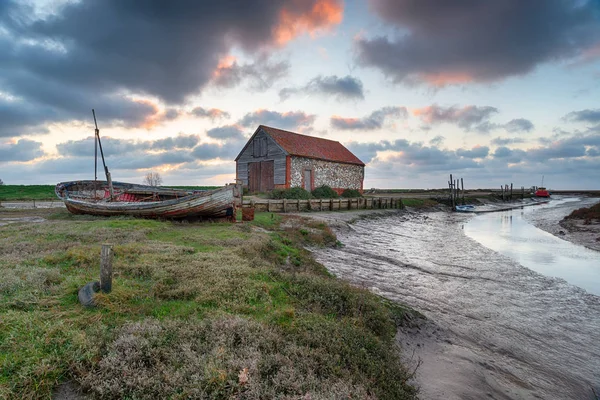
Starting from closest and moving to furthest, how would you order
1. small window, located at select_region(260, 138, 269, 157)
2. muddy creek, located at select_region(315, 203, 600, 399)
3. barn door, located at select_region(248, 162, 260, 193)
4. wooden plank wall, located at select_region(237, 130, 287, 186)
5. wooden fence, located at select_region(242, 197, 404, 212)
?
muddy creek, located at select_region(315, 203, 600, 399) < wooden fence, located at select_region(242, 197, 404, 212) < wooden plank wall, located at select_region(237, 130, 287, 186) < small window, located at select_region(260, 138, 269, 157) < barn door, located at select_region(248, 162, 260, 193)

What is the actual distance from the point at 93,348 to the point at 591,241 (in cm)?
2256

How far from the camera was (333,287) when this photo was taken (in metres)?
6.63

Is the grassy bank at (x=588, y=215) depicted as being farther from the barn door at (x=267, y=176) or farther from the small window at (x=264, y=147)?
the small window at (x=264, y=147)

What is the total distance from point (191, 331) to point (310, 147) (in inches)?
1287

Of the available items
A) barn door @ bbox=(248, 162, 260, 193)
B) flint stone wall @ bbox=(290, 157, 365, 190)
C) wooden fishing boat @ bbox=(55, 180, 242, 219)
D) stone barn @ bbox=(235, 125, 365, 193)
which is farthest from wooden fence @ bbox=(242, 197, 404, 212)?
barn door @ bbox=(248, 162, 260, 193)

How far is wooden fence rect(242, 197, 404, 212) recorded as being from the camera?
77.1 ft

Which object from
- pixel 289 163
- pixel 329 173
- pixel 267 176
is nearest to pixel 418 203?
→ pixel 329 173

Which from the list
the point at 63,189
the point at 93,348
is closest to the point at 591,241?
the point at 93,348

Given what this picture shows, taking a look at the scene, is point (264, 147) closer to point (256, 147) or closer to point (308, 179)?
point (256, 147)

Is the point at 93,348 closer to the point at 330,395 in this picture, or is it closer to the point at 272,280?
the point at 330,395

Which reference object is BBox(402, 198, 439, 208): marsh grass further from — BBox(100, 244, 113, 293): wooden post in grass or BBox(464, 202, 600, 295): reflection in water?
BBox(100, 244, 113, 293): wooden post in grass

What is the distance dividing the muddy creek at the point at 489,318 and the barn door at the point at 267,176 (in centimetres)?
1948

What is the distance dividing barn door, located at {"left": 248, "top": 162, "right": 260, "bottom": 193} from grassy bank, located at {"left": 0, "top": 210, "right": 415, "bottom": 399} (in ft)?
86.2

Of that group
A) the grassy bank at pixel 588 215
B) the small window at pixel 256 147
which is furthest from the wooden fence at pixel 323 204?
the grassy bank at pixel 588 215
